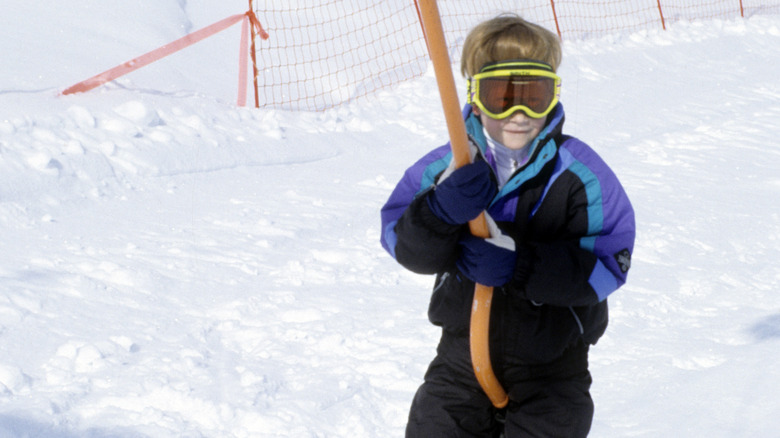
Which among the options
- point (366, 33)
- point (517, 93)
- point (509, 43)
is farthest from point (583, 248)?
point (366, 33)

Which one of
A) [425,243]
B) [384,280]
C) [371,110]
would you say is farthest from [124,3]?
[425,243]

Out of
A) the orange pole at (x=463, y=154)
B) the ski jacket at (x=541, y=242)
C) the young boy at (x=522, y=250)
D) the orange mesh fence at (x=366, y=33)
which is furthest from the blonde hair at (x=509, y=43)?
the orange mesh fence at (x=366, y=33)

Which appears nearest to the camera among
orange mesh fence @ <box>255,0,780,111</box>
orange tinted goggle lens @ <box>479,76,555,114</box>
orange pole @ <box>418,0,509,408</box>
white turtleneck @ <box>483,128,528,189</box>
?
orange pole @ <box>418,0,509,408</box>

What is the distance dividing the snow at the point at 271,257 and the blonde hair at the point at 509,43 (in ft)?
5.49

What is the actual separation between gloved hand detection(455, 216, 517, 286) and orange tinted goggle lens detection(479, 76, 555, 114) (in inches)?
11.4

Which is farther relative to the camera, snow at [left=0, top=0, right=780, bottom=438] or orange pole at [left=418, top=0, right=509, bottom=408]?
snow at [left=0, top=0, right=780, bottom=438]

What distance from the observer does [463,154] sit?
1.96m

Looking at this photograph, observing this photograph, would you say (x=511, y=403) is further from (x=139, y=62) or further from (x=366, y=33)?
(x=366, y=33)

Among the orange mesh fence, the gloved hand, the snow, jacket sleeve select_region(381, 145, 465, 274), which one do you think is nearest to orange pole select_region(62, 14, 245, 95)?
the snow

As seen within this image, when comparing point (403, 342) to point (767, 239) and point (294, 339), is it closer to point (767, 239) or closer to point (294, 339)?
point (294, 339)

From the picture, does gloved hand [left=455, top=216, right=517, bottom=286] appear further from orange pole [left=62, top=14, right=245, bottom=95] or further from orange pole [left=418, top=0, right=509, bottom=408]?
orange pole [left=62, top=14, right=245, bottom=95]

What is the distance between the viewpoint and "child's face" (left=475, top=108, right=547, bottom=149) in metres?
2.21

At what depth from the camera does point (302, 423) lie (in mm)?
3432

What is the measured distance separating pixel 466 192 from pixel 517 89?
36 centimetres
